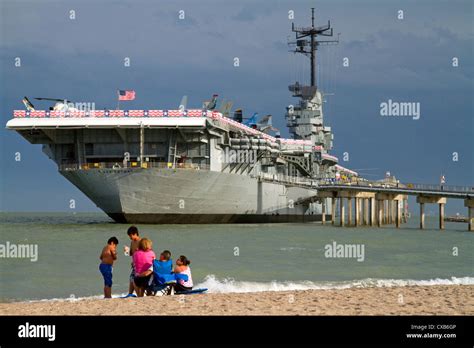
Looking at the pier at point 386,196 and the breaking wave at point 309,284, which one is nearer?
the breaking wave at point 309,284

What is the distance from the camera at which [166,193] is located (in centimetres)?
5778

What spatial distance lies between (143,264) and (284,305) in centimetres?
380

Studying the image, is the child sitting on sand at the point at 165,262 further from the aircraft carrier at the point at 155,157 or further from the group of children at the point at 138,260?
the aircraft carrier at the point at 155,157

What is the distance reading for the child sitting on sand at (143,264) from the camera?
1720 centimetres

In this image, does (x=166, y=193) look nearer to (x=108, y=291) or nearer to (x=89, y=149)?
(x=89, y=149)

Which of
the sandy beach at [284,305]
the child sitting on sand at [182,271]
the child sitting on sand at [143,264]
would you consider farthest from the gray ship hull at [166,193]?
the sandy beach at [284,305]

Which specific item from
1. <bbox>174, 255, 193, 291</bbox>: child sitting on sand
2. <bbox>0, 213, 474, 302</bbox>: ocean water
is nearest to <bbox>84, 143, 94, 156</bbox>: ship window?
<bbox>0, 213, 474, 302</bbox>: ocean water

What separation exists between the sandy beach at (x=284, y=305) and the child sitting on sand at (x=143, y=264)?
30.6 inches

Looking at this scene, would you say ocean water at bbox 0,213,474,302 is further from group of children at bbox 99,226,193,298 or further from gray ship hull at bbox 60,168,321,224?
gray ship hull at bbox 60,168,321,224

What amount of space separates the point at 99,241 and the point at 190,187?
54.0 feet

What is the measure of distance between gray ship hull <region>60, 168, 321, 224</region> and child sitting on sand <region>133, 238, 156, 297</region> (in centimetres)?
3822

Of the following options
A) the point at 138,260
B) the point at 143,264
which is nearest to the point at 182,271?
the point at 143,264
